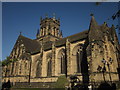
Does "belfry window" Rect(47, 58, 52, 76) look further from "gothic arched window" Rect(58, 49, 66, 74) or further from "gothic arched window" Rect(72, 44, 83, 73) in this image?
"gothic arched window" Rect(72, 44, 83, 73)

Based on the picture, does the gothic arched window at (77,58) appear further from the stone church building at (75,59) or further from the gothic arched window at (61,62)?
the gothic arched window at (61,62)

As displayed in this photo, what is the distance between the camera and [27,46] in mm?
39969

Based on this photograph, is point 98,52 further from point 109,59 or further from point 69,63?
point 69,63

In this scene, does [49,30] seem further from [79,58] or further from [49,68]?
[79,58]

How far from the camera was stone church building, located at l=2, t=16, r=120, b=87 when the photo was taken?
71.5ft

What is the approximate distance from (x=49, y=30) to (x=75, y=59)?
1002 inches

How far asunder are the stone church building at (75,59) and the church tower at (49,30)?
A: 939 centimetres

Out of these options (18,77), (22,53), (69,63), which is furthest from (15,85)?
(69,63)

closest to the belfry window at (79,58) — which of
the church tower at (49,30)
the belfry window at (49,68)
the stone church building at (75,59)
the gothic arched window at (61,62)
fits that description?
the stone church building at (75,59)

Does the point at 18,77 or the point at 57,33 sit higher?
the point at 57,33

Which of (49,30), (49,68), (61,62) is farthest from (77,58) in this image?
(49,30)

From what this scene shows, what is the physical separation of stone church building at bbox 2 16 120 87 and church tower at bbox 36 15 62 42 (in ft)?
30.8

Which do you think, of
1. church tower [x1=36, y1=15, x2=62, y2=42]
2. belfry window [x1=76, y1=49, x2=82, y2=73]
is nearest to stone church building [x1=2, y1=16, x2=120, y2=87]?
belfry window [x1=76, y1=49, x2=82, y2=73]

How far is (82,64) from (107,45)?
6.62 meters
